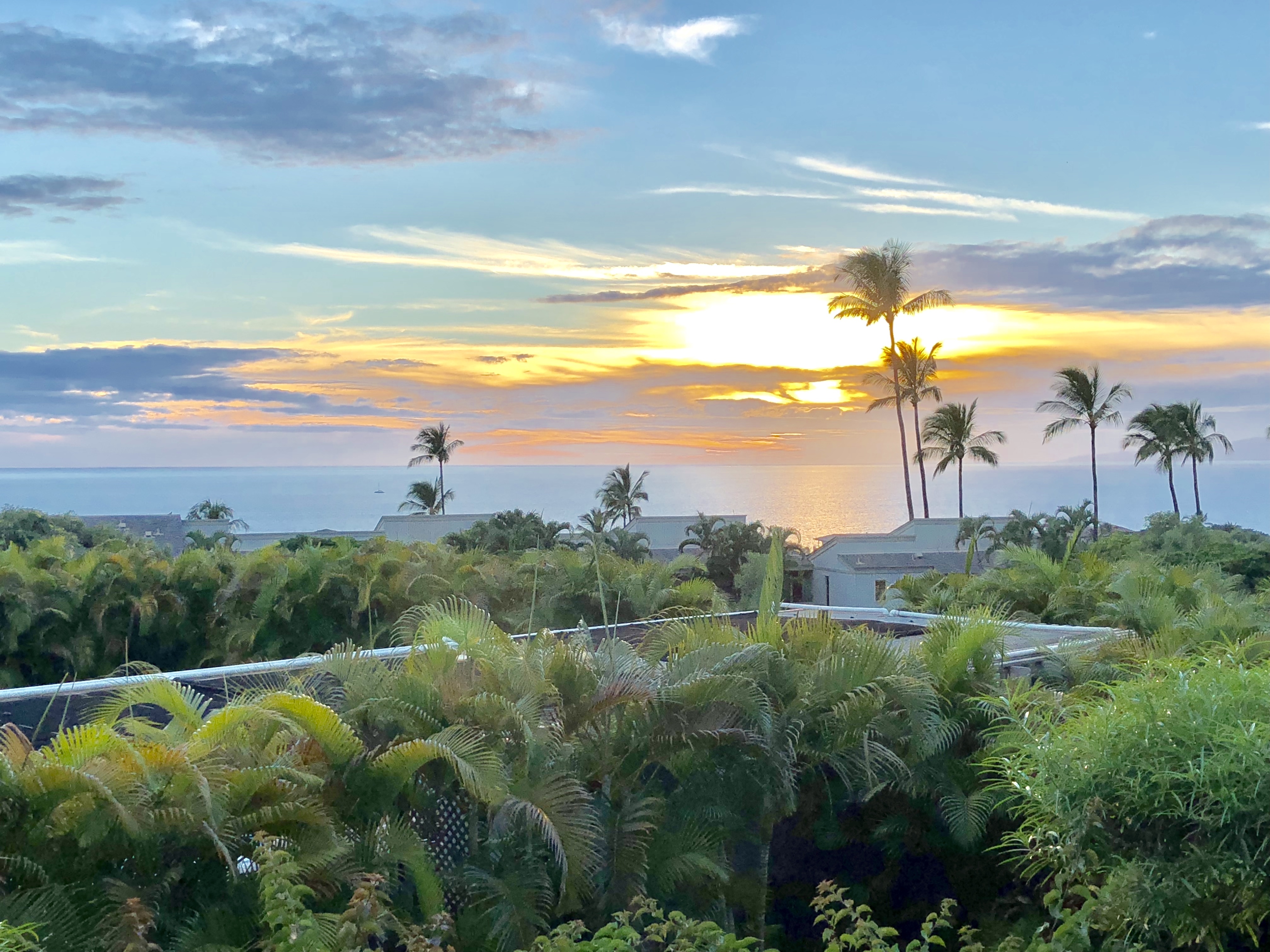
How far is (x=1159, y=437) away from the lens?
48125 mm

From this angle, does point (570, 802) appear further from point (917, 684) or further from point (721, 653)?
point (917, 684)

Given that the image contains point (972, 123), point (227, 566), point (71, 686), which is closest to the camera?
point (71, 686)

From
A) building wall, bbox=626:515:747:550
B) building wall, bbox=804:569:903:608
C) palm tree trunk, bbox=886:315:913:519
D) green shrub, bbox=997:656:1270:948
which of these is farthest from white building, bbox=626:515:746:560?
green shrub, bbox=997:656:1270:948

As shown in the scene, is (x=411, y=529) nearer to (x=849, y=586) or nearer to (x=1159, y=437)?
(x=849, y=586)

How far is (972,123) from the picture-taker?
13.5m

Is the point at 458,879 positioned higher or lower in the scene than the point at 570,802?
lower

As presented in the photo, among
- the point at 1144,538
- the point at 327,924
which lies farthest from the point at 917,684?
the point at 1144,538

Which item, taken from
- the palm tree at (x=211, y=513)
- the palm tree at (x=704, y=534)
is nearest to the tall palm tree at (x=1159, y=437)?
the palm tree at (x=704, y=534)

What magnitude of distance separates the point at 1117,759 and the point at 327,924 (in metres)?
2.50

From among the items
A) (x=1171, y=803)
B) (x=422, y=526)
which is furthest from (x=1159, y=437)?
(x=1171, y=803)

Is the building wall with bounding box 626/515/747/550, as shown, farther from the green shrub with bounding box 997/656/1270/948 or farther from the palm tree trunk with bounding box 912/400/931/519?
the green shrub with bounding box 997/656/1270/948

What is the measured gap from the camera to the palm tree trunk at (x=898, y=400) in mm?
45969

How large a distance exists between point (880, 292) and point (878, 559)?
59.4ft

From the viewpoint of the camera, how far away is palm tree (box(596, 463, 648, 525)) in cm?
4594
